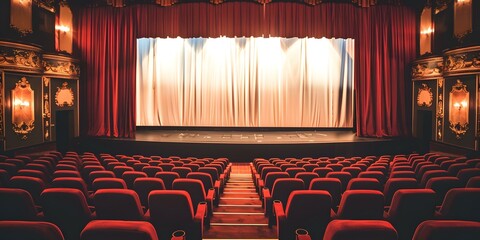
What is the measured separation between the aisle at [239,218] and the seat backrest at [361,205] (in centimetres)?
91

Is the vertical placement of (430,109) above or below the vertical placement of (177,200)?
above

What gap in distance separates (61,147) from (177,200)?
Answer: 10.0 metres

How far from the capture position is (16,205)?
2.56 m

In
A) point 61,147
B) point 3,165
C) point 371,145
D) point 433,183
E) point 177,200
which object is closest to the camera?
point 177,200

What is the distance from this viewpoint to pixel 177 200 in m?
2.73

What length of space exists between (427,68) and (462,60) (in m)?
1.72

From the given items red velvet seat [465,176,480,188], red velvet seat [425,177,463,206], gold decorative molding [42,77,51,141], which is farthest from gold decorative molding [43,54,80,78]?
red velvet seat [465,176,480,188]

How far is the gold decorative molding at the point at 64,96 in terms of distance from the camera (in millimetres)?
10695

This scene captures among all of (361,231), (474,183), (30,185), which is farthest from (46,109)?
(361,231)

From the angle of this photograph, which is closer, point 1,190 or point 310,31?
point 1,190

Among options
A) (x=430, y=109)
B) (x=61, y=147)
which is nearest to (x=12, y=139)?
(x=61, y=147)

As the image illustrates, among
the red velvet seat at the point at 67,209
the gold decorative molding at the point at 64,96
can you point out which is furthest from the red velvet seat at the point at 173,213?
the gold decorative molding at the point at 64,96

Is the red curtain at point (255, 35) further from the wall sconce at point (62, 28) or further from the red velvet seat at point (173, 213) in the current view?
the red velvet seat at point (173, 213)

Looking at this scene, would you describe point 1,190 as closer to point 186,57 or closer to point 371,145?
point 371,145
